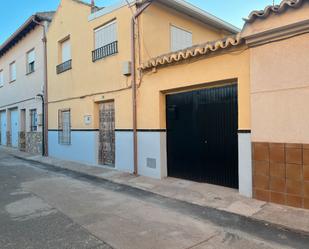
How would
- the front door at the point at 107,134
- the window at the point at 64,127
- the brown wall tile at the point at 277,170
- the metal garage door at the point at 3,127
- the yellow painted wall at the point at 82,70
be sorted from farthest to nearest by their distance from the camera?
1. the metal garage door at the point at 3,127
2. the window at the point at 64,127
3. the front door at the point at 107,134
4. the yellow painted wall at the point at 82,70
5. the brown wall tile at the point at 277,170

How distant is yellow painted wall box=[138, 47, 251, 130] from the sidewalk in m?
1.48

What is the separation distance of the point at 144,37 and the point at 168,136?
3.00 m

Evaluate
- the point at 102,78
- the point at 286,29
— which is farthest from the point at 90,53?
the point at 286,29

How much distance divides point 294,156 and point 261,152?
61cm

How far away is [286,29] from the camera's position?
481cm

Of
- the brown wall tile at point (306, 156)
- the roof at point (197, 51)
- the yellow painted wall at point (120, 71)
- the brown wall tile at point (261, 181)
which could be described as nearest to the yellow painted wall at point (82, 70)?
the yellow painted wall at point (120, 71)

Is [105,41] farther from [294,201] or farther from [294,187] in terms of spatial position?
[294,201]

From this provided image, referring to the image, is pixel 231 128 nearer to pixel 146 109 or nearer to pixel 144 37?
pixel 146 109

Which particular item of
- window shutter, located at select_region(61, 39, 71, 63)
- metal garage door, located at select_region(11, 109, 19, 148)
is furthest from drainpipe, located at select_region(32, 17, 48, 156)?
metal garage door, located at select_region(11, 109, 19, 148)

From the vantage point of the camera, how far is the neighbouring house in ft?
46.5

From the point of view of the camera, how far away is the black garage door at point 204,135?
617cm

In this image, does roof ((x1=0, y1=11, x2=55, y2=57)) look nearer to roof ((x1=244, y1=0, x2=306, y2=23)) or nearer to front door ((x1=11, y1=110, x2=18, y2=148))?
front door ((x1=11, y1=110, x2=18, y2=148))

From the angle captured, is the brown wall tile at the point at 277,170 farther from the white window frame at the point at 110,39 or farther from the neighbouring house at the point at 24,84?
the neighbouring house at the point at 24,84

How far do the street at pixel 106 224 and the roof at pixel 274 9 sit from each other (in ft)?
11.9
